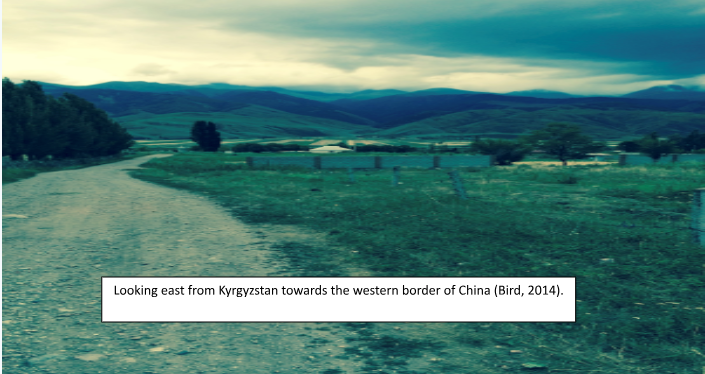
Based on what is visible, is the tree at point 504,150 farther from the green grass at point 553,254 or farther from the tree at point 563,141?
the green grass at point 553,254

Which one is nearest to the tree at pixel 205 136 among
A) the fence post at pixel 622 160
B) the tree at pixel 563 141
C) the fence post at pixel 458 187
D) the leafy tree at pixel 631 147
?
the tree at pixel 563 141

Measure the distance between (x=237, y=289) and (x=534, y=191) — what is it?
57.9ft

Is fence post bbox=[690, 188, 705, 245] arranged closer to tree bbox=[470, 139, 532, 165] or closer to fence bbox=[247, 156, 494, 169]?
fence bbox=[247, 156, 494, 169]

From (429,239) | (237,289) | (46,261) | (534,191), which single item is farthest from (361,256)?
(534,191)

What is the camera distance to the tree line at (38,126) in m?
47.3

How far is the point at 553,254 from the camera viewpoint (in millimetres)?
9336

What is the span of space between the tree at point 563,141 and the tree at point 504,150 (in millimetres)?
4964

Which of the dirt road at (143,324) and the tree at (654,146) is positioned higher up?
the tree at (654,146)

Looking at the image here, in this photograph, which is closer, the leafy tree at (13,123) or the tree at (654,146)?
the leafy tree at (13,123)

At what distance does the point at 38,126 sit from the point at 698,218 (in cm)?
5253

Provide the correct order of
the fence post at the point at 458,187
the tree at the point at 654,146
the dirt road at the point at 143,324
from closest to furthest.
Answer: the dirt road at the point at 143,324 < the fence post at the point at 458,187 < the tree at the point at 654,146

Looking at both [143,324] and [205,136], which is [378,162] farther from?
[205,136]
